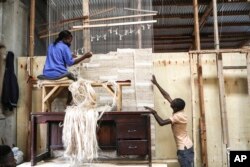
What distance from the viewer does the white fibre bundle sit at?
118 inches

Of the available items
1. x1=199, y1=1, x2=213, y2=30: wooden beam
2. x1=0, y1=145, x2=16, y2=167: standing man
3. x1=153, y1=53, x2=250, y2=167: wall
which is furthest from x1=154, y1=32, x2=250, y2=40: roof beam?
x1=0, y1=145, x2=16, y2=167: standing man

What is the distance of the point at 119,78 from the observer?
4.06 m

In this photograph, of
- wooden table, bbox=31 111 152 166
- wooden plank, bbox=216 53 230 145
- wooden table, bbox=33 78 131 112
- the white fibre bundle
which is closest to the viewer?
the white fibre bundle

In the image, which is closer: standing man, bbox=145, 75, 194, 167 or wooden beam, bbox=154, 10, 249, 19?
standing man, bbox=145, 75, 194, 167

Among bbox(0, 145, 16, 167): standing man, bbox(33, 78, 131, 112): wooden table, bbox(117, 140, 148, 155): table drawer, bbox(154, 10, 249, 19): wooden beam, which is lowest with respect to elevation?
bbox(117, 140, 148, 155): table drawer

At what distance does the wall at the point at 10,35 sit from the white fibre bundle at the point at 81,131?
4.72 ft

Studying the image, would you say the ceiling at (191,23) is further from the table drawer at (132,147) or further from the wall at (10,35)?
the table drawer at (132,147)

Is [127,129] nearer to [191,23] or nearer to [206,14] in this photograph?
[206,14]

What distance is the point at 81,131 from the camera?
3021mm

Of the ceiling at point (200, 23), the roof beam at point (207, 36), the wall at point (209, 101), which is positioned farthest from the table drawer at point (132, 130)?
the roof beam at point (207, 36)

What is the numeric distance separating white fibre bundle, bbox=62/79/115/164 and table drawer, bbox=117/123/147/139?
31 cm

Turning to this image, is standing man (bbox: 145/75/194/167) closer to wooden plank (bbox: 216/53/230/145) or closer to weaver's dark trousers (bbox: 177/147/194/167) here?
weaver's dark trousers (bbox: 177/147/194/167)

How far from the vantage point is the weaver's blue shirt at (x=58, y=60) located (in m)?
3.55

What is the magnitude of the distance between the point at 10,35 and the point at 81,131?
2.05 metres
